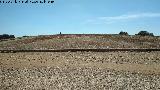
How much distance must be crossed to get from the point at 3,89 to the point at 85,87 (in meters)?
3.84

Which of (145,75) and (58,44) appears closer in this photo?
(145,75)

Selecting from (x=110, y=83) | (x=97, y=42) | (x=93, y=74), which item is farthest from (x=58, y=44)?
(x=110, y=83)

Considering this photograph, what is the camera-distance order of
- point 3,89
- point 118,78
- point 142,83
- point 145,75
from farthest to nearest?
point 145,75 → point 118,78 → point 142,83 → point 3,89

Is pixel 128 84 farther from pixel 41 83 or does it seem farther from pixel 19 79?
pixel 19 79

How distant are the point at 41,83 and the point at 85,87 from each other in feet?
8.15

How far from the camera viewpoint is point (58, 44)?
136 feet

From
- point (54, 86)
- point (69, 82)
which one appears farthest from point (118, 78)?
point (54, 86)

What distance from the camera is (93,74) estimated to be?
17344 millimetres

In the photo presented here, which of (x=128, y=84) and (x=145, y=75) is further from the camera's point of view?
(x=145, y=75)

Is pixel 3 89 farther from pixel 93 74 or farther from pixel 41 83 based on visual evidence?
pixel 93 74

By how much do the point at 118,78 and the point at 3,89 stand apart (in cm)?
624

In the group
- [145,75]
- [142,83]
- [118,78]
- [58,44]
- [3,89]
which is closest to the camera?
[3,89]

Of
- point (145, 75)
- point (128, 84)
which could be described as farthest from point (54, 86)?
point (145, 75)

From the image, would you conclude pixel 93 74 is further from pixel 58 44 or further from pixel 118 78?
pixel 58 44
